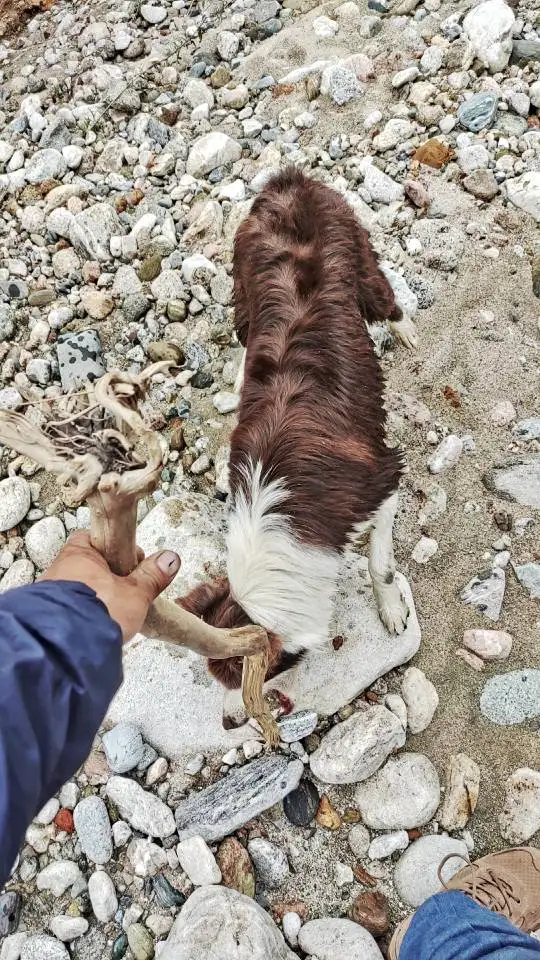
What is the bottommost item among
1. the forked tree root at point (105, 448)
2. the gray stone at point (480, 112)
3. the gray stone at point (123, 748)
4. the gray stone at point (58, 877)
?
the gray stone at point (58, 877)

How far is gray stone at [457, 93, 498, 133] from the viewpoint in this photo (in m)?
6.15

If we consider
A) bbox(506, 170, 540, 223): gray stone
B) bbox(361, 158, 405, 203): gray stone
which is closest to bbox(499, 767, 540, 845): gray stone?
bbox(506, 170, 540, 223): gray stone

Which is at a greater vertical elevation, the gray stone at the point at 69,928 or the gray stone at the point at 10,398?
the gray stone at the point at 10,398

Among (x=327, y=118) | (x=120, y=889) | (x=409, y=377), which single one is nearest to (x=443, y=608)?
(x=409, y=377)

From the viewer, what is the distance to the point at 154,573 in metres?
2.51

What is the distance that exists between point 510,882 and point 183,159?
19.7 ft

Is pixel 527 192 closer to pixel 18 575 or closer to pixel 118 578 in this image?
pixel 18 575

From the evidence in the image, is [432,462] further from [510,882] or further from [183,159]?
[183,159]

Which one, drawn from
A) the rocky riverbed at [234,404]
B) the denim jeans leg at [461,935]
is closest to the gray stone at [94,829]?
the rocky riverbed at [234,404]

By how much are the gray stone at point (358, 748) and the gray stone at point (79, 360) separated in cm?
315

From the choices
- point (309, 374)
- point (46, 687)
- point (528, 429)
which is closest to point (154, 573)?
point (46, 687)

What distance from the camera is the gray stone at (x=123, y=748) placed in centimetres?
415

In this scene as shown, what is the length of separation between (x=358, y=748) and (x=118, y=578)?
213 cm

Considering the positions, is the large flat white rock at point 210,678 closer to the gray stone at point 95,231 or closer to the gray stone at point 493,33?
the gray stone at point 95,231
